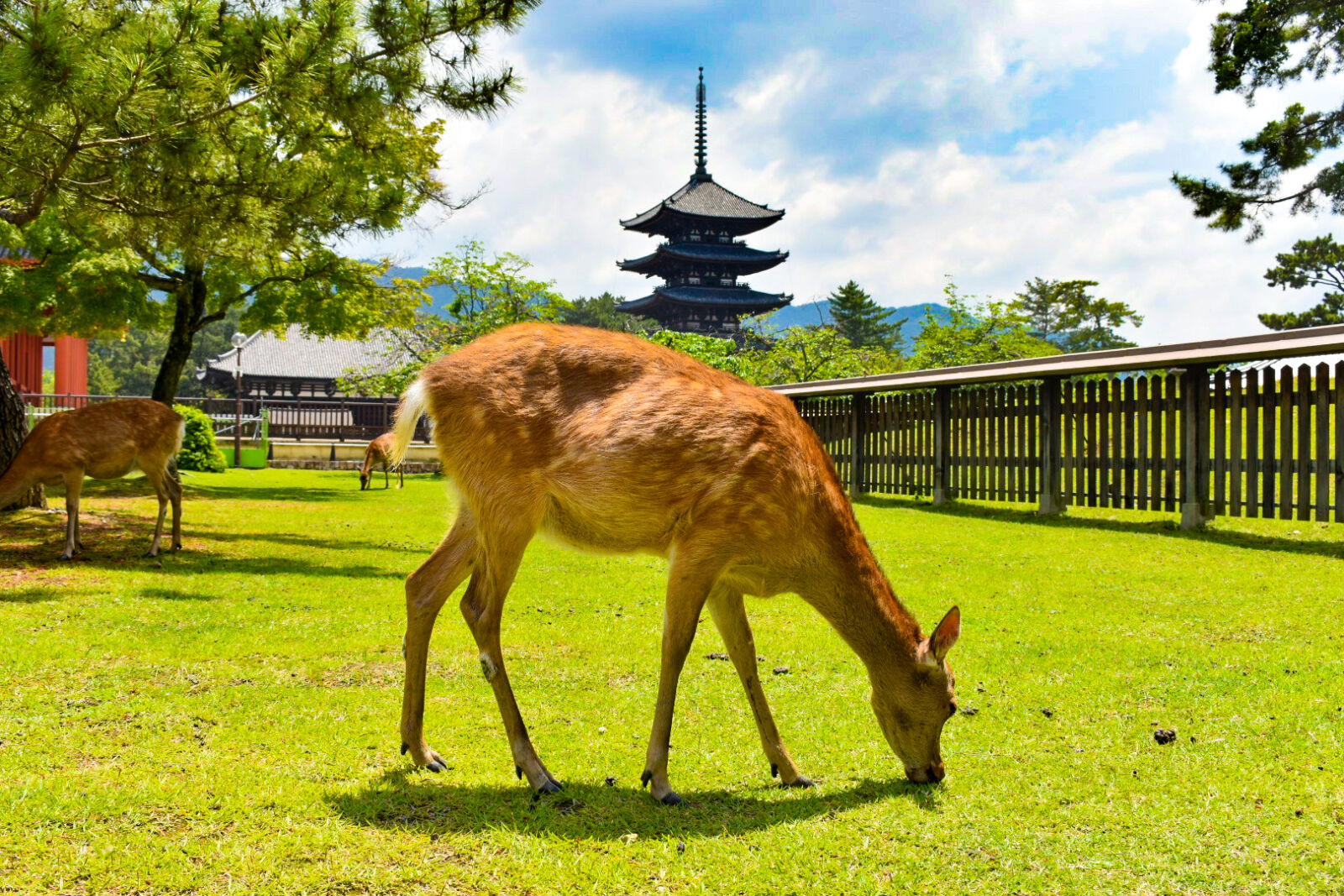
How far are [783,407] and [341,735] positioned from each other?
2.50 m

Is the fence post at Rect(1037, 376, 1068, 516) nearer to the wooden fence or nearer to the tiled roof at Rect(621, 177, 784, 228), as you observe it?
the wooden fence

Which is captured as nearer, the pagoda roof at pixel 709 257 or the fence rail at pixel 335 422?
the fence rail at pixel 335 422

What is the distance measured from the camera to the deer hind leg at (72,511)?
9.50 meters

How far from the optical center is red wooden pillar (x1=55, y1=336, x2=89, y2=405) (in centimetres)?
3419

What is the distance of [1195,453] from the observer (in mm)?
12398

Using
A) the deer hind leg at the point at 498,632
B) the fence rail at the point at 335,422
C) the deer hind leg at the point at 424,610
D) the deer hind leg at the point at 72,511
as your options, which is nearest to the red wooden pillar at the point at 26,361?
the fence rail at the point at 335,422

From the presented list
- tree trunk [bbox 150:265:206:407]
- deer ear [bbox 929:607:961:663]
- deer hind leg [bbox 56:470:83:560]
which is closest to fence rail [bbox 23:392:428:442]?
tree trunk [bbox 150:265:206:407]

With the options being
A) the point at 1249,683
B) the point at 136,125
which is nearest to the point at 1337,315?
the point at 1249,683

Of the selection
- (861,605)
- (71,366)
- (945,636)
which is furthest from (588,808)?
(71,366)

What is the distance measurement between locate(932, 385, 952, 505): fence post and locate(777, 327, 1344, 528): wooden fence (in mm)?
21

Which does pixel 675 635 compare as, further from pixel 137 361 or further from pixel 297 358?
pixel 137 361

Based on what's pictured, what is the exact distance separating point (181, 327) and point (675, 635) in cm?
1812

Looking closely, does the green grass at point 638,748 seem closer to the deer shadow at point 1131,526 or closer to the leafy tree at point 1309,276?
the deer shadow at point 1131,526

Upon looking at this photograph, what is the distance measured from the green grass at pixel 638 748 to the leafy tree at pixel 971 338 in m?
34.9
